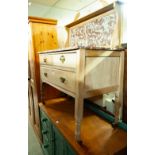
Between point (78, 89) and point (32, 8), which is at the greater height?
point (32, 8)

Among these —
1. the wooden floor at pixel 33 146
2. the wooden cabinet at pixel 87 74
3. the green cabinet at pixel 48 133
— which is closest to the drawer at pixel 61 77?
the wooden cabinet at pixel 87 74

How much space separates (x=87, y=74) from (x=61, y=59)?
1.05ft

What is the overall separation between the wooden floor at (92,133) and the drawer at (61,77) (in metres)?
0.36

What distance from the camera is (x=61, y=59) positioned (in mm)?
1290

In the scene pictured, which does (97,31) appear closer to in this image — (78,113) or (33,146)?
(78,113)

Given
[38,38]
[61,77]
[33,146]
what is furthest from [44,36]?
[33,146]

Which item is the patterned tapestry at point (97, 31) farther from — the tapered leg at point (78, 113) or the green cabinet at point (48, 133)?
the green cabinet at point (48, 133)

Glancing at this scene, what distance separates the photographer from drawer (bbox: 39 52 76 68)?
1117 mm

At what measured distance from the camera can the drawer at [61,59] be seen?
1.12 meters

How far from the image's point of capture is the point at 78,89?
Result: 1.07 metres
